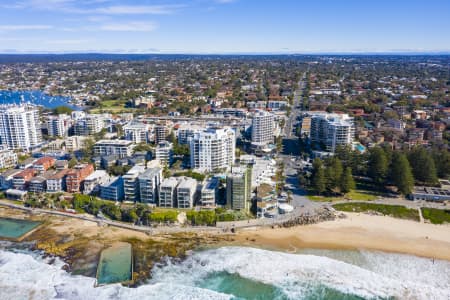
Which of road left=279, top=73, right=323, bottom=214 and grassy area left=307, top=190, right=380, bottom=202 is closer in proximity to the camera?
road left=279, top=73, right=323, bottom=214

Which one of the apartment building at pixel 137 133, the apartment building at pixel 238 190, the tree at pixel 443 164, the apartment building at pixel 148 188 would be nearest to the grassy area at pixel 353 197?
the apartment building at pixel 238 190

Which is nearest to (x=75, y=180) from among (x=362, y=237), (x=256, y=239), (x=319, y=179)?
(x=256, y=239)

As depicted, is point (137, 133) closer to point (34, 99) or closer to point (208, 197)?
point (208, 197)

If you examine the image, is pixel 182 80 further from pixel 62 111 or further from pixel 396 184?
pixel 396 184

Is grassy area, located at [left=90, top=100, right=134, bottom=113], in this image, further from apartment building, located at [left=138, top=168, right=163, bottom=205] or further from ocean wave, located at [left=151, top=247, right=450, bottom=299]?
ocean wave, located at [left=151, top=247, right=450, bottom=299]

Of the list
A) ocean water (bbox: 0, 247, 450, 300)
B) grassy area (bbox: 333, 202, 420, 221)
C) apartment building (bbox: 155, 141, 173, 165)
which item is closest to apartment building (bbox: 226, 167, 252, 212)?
ocean water (bbox: 0, 247, 450, 300)

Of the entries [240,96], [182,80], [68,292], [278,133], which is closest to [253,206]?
[68,292]
